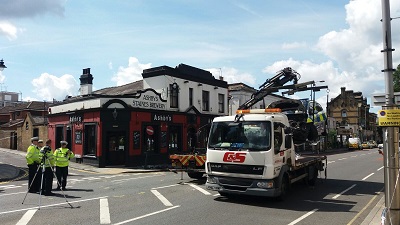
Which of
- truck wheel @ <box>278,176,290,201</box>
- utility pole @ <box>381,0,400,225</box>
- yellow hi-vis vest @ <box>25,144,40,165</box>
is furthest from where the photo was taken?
yellow hi-vis vest @ <box>25,144,40,165</box>

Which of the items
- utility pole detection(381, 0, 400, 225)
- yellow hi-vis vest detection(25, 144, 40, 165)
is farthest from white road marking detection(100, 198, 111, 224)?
utility pole detection(381, 0, 400, 225)

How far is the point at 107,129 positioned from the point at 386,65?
19480 millimetres

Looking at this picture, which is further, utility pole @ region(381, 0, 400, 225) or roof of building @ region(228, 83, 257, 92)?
roof of building @ region(228, 83, 257, 92)

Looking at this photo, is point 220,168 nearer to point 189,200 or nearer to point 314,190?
point 189,200

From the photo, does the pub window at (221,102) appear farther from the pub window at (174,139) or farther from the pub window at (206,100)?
the pub window at (174,139)

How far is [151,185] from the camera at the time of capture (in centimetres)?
1380

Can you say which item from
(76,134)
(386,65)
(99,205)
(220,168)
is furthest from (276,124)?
(76,134)

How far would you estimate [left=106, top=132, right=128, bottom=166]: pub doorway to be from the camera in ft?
78.7

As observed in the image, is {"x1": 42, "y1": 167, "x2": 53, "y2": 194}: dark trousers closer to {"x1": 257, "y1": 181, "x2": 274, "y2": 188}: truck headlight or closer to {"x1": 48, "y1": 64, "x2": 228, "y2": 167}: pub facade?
{"x1": 257, "y1": 181, "x2": 274, "y2": 188}: truck headlight

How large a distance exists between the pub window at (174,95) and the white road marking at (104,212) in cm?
1762

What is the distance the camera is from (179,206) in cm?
955

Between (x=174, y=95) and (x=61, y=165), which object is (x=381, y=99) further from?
(x=174, y=95)

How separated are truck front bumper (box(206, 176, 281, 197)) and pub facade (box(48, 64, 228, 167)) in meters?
10.6

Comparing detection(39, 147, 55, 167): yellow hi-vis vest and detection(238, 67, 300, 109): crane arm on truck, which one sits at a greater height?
detection(238, 67, 300, 109): crane arm on truck
